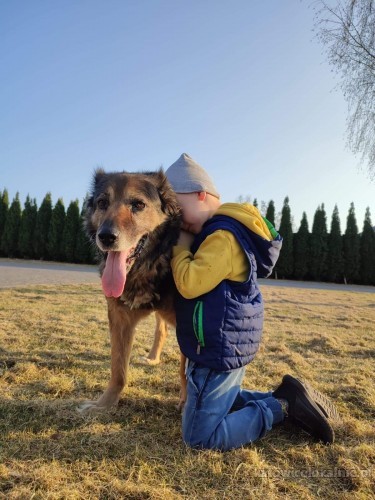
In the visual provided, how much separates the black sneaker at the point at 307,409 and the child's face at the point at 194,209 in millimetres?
1257

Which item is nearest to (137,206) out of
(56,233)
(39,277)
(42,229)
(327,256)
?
(39,277)

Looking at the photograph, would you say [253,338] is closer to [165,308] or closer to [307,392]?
[307,392]

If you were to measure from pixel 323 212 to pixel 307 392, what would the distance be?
30.0 metres

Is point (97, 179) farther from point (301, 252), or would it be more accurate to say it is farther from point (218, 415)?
point (301, 252)

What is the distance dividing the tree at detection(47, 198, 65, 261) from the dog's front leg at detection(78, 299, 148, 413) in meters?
27.7

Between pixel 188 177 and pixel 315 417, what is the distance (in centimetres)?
180

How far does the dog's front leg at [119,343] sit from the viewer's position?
2775mm

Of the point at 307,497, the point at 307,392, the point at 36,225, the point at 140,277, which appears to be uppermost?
the point at 36,225

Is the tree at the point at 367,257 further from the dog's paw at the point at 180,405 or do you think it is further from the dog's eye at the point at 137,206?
the dog's eye at the point at 137,206

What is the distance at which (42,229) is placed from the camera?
29.6 meters

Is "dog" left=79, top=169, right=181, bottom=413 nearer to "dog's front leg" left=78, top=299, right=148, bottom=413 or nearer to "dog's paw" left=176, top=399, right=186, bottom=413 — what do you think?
"dog's front leg" left=78, top=299, right=148, bottom=413

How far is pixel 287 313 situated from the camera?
846 cm

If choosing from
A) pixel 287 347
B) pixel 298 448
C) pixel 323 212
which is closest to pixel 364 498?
pixel 298 448

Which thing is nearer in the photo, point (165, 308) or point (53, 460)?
point (53, 460)
